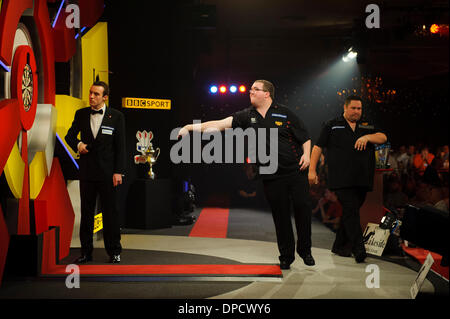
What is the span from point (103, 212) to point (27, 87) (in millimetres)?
1286

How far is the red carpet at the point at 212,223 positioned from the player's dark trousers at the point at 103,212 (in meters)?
2.12

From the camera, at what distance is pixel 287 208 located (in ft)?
14.1

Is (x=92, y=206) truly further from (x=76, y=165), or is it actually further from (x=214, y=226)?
(x=214, y=226)

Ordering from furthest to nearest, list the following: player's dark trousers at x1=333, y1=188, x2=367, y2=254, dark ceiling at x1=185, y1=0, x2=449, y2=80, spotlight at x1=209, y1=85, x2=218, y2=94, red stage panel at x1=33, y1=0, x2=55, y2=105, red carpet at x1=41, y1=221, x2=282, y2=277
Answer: spotlight at x1=209, y1=85, x2=218, y2=94, dark ceiling at x1=185, y1=0, x2=449, y2=80, player's dark trousers at x1=333, y1=188, x2=367, y2=254, red stage panel at x1=33, y1=0, x2=55, y2=105, red carpet at x1=41, y1=221, x2=282, y2=277

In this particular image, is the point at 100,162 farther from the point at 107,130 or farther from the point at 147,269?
the point at 147,269

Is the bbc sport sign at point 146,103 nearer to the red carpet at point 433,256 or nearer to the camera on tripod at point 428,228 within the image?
the red carpet at point 433,256

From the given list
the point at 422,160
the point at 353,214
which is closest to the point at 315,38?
the point at 422,160

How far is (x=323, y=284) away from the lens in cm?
382

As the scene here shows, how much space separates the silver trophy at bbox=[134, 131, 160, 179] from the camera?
716 cm

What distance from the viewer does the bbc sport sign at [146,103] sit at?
24.0 ft

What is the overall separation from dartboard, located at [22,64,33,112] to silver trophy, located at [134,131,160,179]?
3047 mm

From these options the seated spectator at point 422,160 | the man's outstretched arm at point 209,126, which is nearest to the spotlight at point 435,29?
the seated spectator at point 422,160

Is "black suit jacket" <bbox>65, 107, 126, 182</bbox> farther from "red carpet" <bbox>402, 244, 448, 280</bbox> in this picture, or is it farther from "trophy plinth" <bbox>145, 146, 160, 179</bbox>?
"red carpet" <bbox>402, 244, 448, 280</bbox>

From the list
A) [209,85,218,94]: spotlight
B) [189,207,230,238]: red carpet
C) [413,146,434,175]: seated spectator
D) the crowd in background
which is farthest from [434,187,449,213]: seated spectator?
[413,146,434,175]: seated spectator
